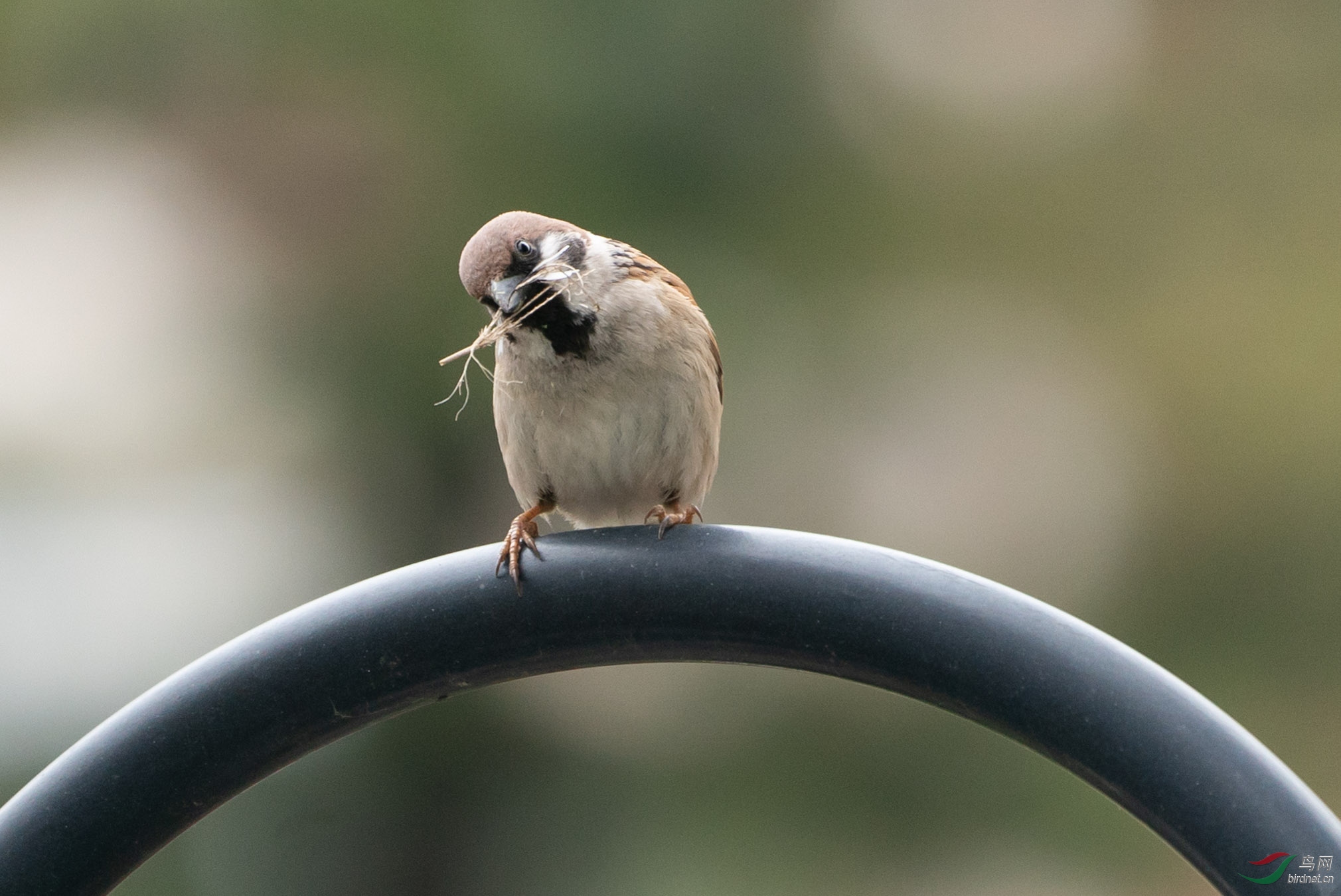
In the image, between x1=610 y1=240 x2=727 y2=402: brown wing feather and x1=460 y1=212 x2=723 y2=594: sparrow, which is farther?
x1=610 y1=240 x2=727 y2=402: brown wing feather

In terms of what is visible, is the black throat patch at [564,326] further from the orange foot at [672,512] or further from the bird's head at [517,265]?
the orange foot at [672,512]

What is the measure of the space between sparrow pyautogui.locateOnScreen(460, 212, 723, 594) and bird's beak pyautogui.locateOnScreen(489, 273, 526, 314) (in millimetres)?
26

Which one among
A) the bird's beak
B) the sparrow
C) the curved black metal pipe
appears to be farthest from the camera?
the sparrow

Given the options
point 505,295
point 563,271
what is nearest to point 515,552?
point 505,295

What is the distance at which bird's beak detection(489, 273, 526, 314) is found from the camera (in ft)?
5.85

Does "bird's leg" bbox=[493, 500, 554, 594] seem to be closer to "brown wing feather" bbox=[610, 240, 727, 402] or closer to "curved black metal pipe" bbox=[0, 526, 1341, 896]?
"curved black metal pipe" bbox=[0, 526, 1341, 896]

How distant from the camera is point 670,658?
4.29ft

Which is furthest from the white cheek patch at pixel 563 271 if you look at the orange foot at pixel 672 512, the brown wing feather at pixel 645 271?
the orange foot at pixel 672 512

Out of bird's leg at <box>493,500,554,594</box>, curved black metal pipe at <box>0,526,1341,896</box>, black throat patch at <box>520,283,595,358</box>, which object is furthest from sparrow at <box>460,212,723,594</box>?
curved black metal pipe at <box>0,526,1341,896</box>

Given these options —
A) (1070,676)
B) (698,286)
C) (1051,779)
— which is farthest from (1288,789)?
(698,286)

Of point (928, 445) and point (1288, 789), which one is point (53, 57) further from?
point (1288, 789)

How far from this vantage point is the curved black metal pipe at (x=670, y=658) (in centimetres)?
106

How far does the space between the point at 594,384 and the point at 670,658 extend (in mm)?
729

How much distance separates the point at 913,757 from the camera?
3.40m
